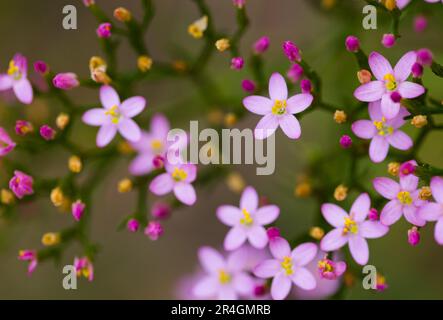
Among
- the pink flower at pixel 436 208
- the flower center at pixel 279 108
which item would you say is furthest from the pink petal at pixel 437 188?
the flower center at pixel 279 108

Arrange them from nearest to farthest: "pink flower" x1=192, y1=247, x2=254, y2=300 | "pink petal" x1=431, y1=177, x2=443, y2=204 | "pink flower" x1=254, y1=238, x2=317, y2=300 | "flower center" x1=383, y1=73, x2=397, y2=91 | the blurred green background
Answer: "pink petal" x1=431, y1=177, x2=443, y2=204 < "flower center" x1=383, y1=73, x2=397, y2=91 < "pink flower" x1=254, y1=238, x2=317, y2=300 < "pink flower" x1=192, y1=247, x2=254, y2=300 < the blurred green background

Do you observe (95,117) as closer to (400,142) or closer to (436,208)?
(400,142)

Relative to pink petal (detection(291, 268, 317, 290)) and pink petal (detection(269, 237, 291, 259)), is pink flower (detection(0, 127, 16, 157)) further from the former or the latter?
pink petal (detection(291, 268, 317, 290))

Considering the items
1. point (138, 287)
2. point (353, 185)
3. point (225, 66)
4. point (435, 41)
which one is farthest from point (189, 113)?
point (138, 287)

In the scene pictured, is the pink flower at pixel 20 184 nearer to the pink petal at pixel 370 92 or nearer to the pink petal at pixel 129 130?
the pink petal at pixel 129 130

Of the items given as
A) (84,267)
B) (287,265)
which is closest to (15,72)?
(84,267)

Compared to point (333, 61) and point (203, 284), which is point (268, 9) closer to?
point (333, 61)

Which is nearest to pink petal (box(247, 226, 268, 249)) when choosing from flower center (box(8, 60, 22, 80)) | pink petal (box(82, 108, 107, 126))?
pink petal (box(82, 108, 107, 126))
